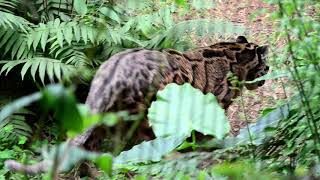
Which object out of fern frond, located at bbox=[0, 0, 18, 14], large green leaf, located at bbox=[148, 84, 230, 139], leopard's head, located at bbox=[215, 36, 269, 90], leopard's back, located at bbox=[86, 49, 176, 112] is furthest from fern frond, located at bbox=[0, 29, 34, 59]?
large green leaf, located at bbox=[148, 84, 230, 139]

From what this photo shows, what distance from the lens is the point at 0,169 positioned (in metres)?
3.83

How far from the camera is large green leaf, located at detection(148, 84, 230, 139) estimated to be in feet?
6.06

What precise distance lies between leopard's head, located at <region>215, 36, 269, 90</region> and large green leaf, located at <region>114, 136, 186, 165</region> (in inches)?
95.9

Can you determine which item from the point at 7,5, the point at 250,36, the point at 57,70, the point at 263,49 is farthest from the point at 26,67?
the point at 250,36

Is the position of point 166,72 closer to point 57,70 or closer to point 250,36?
point 57,70

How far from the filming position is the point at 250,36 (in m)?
6.45

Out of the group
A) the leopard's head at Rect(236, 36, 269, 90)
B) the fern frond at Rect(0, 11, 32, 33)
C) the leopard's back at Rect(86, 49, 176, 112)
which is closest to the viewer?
the leopard's back at Rect(86, 49, 176, 112)

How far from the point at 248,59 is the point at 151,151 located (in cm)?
272

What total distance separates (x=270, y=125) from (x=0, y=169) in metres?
2.07

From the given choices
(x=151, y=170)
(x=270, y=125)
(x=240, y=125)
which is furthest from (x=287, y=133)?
(x=240, y=125)

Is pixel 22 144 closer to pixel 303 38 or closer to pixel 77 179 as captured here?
pixel 77 179

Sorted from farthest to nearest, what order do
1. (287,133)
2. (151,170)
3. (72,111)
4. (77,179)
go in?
(77,179) < (287,133) < (151,170) < (72,111)

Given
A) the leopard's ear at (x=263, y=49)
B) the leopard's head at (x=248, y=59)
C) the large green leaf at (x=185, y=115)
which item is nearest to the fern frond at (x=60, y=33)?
the leopard's head at (x=248, y=59)

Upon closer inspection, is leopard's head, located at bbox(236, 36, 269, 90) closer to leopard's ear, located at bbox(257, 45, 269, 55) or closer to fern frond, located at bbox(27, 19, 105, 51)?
leopard's ear, located at bbox(257, 45, 269, 55)
